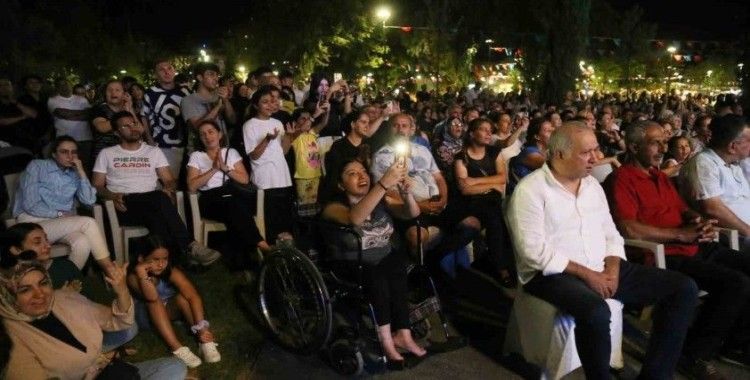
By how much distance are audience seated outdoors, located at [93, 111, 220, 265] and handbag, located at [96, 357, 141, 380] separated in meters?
2.18

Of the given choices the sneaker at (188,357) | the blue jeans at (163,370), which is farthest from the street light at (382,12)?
the blue jeans at (163,370)

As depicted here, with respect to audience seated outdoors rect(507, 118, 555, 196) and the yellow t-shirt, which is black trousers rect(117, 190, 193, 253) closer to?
the yellow t-shirt

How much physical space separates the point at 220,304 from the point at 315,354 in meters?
1.32

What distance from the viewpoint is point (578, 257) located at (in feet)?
12.5

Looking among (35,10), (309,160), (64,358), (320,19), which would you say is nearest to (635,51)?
(320,19)

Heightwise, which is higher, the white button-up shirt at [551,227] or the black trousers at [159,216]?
the white button-up shirt at [551,227]

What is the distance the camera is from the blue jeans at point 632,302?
3.47 metres

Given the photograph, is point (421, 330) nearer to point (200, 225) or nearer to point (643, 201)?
point (643, 201)

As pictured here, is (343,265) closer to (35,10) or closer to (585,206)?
(585,206)

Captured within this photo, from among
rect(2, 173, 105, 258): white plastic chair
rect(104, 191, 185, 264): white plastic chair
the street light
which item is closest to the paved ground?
rect(104, 191, 185, 264): white plastic chair

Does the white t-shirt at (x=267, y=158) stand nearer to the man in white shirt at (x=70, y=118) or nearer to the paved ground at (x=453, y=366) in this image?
the paved ground at (x=453, y=366)

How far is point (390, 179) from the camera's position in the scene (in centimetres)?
390

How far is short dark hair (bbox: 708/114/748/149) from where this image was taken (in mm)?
4770

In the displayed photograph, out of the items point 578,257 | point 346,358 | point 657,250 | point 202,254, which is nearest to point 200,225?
point 202,254
